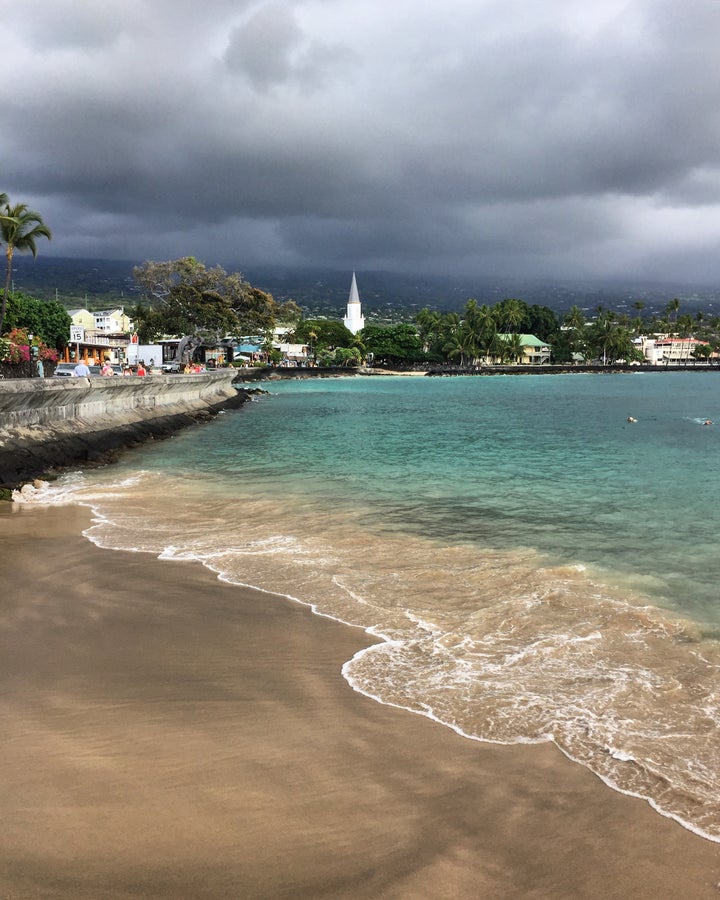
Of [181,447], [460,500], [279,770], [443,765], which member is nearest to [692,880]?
[443,765]

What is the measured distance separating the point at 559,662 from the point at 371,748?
6.51 feet

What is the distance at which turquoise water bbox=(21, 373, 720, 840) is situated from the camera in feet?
14.8

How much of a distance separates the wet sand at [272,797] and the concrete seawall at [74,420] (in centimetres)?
1081

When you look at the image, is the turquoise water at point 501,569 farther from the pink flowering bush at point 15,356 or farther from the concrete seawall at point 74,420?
the pink flowering bush at point 15,356

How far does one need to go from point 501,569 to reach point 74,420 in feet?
58.3

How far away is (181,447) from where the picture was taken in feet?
79.7

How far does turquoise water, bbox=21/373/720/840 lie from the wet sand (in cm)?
38

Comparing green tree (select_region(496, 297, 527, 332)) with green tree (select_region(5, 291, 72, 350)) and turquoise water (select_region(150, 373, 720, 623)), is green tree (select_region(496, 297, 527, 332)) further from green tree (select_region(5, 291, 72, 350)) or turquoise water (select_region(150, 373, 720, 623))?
turquoise water (select_region(150, 373, 720, 623))

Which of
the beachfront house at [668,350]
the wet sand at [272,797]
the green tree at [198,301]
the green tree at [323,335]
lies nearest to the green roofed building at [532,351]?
the green tree at [323,335]

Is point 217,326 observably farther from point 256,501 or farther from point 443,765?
point 443,765

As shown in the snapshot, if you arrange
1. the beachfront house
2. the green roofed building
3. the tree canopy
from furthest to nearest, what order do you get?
the beachfront house → the green roofed building → the tree canopy

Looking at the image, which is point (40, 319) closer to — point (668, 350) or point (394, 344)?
point (394, 344)

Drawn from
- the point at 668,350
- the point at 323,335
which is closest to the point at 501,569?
the point at 323,335

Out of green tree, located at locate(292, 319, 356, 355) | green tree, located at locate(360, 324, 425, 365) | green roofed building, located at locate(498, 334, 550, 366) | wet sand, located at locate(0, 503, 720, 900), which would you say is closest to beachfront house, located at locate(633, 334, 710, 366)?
green roofed building, located at locate(498, 334, 550, 366)
